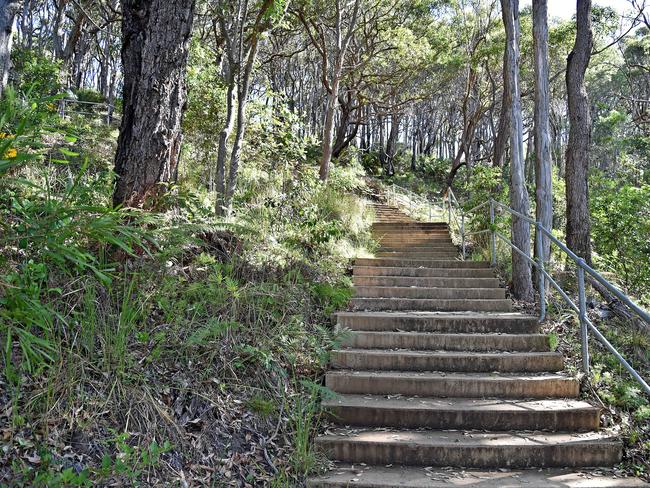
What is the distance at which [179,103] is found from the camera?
4727 mm

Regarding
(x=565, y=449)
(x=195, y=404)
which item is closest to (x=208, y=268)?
(x=195, y=404)

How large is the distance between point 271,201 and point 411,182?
87.8ft

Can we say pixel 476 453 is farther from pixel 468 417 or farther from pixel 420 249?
pixel 420 249

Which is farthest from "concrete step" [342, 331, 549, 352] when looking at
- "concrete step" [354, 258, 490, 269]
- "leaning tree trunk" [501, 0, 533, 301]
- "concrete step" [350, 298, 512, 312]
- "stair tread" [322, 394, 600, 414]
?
"concrete step" [354, 258, 490, 269]

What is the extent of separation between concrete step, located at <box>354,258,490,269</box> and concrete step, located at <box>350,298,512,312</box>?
5.22 feet

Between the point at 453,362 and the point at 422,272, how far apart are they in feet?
10.4

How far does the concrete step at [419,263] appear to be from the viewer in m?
8.44

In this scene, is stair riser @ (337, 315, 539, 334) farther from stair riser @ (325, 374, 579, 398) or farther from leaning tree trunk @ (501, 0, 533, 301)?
leaning tree trunk @ (501, 0, 533, 301)

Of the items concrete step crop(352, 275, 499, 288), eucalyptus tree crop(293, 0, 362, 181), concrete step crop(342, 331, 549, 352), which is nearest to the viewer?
concrete step crop(342, 331, 549, 352)

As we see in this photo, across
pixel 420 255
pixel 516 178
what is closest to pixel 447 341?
pixel 516 178

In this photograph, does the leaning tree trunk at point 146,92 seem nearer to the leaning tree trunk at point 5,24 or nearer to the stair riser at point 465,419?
the leaning tree trunk at point 5,24

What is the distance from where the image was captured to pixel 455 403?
4559mm

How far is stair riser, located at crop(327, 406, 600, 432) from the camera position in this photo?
4289 millimetres

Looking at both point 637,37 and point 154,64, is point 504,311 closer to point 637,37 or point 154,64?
point 154,64
